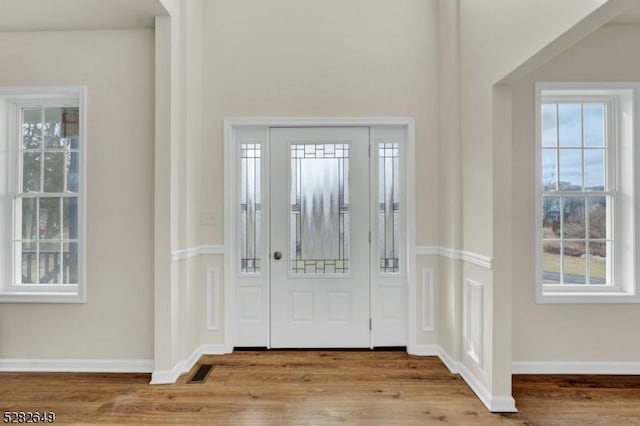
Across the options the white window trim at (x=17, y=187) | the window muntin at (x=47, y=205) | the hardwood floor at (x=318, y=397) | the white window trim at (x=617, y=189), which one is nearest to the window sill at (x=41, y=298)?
the white window trim at (x=17, y=187)

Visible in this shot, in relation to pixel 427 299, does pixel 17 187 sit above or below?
above

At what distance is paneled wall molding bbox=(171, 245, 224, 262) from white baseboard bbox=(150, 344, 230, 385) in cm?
87

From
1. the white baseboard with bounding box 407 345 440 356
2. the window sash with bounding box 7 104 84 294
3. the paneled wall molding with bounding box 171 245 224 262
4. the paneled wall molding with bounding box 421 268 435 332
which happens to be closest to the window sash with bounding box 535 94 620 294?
the paneled wall molding with bounding box 421 268 435 332

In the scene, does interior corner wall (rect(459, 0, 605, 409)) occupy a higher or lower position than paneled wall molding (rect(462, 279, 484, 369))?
higher

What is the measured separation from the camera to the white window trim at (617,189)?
313 cm

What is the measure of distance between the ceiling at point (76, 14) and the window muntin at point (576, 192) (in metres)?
3.43

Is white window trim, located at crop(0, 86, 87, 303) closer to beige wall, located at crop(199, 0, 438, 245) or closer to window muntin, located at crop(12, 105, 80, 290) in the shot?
window muntin, located at crop(12, 105, 80, 290)

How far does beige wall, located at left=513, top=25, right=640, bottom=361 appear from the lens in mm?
3135

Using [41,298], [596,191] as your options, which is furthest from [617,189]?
[41,298]

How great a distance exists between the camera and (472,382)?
2.90m

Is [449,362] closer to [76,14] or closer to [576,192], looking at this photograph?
[576,192]

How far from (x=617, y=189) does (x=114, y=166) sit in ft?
14.1

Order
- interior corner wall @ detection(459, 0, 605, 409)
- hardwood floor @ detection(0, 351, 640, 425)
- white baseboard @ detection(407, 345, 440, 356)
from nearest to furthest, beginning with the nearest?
1. interior corner wall @ detection(459, 0, 605, 409)
2. hardwood floor @ detection(0, 351, 640, 425)
3. white baseboard @ detection(407, 345, 440, 356)

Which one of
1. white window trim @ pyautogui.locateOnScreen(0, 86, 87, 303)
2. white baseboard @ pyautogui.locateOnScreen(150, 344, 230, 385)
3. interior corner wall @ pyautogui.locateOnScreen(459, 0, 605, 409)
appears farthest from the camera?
white window trim @ pyautogui.locateOnScreen(0, 86, 87, 303)
